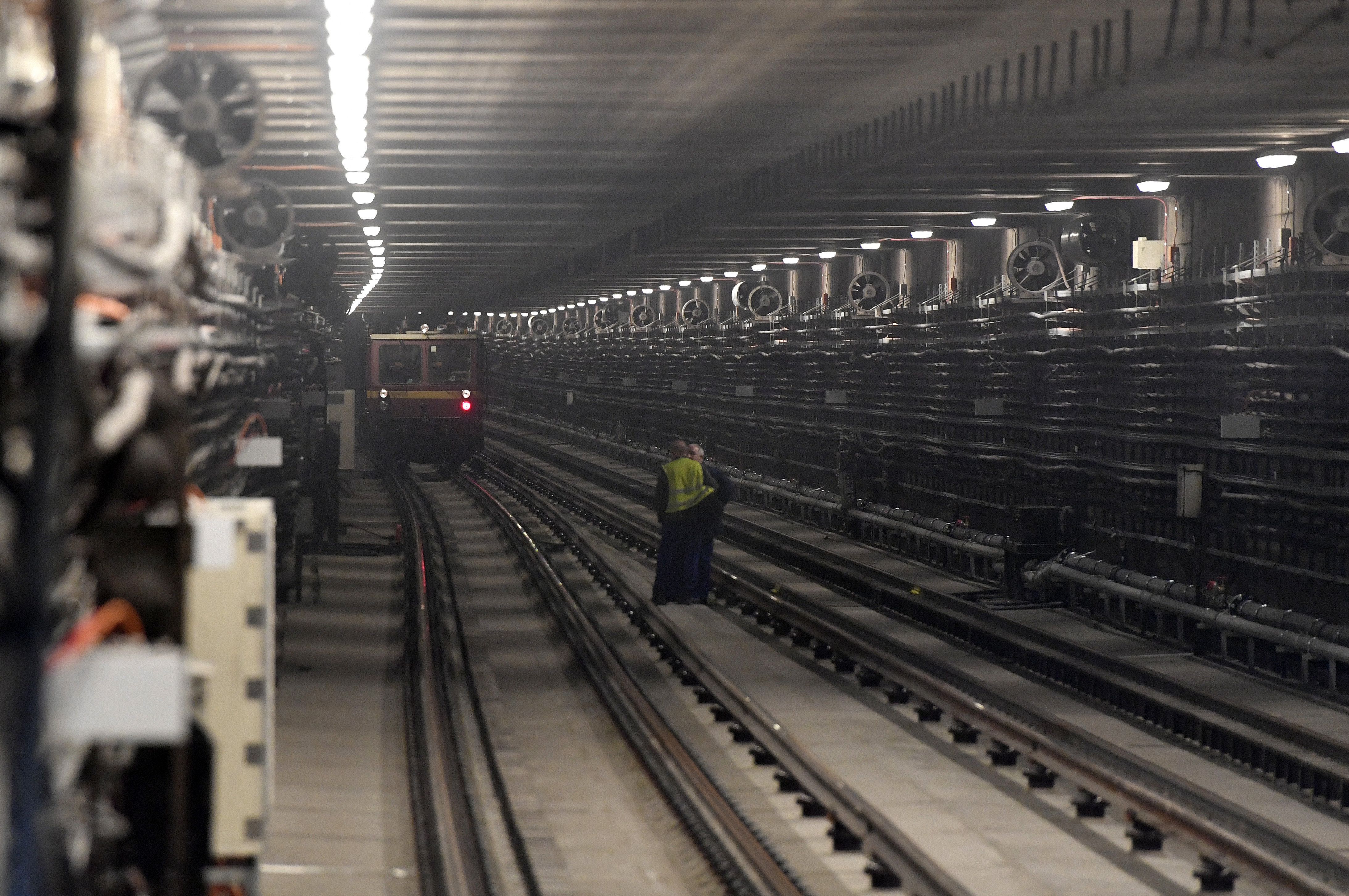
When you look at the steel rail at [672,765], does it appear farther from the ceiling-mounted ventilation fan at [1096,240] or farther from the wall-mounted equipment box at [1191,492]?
the ceiling-mounted ventilation fan at [1096,240]

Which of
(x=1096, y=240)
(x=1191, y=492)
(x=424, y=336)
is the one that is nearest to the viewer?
(x=1191, y=492)

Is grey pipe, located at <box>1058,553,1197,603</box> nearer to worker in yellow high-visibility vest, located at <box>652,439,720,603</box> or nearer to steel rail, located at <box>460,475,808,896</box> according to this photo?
worker in yellow high-visibility vest, located at <box>652,439,720,603</box>

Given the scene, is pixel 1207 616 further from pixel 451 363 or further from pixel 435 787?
pixel 451 363

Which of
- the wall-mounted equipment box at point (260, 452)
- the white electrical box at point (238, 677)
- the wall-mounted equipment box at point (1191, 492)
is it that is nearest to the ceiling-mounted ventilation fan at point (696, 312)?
the wall-mounted equipment box at point (1191, 492)

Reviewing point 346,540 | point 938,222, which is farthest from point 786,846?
point 346,540

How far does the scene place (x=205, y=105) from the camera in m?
8.41

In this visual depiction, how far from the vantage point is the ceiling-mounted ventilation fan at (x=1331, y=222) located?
14609 mm

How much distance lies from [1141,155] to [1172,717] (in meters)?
5.13

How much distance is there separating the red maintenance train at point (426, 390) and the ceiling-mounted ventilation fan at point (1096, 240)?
71.9 feet

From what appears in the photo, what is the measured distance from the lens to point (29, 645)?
340 cm

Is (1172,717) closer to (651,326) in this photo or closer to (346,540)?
(346,540)

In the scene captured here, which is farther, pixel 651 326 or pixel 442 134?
pixel 651 326

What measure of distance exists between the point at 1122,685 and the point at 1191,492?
7.81 ft

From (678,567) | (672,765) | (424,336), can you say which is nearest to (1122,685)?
(672,765)
